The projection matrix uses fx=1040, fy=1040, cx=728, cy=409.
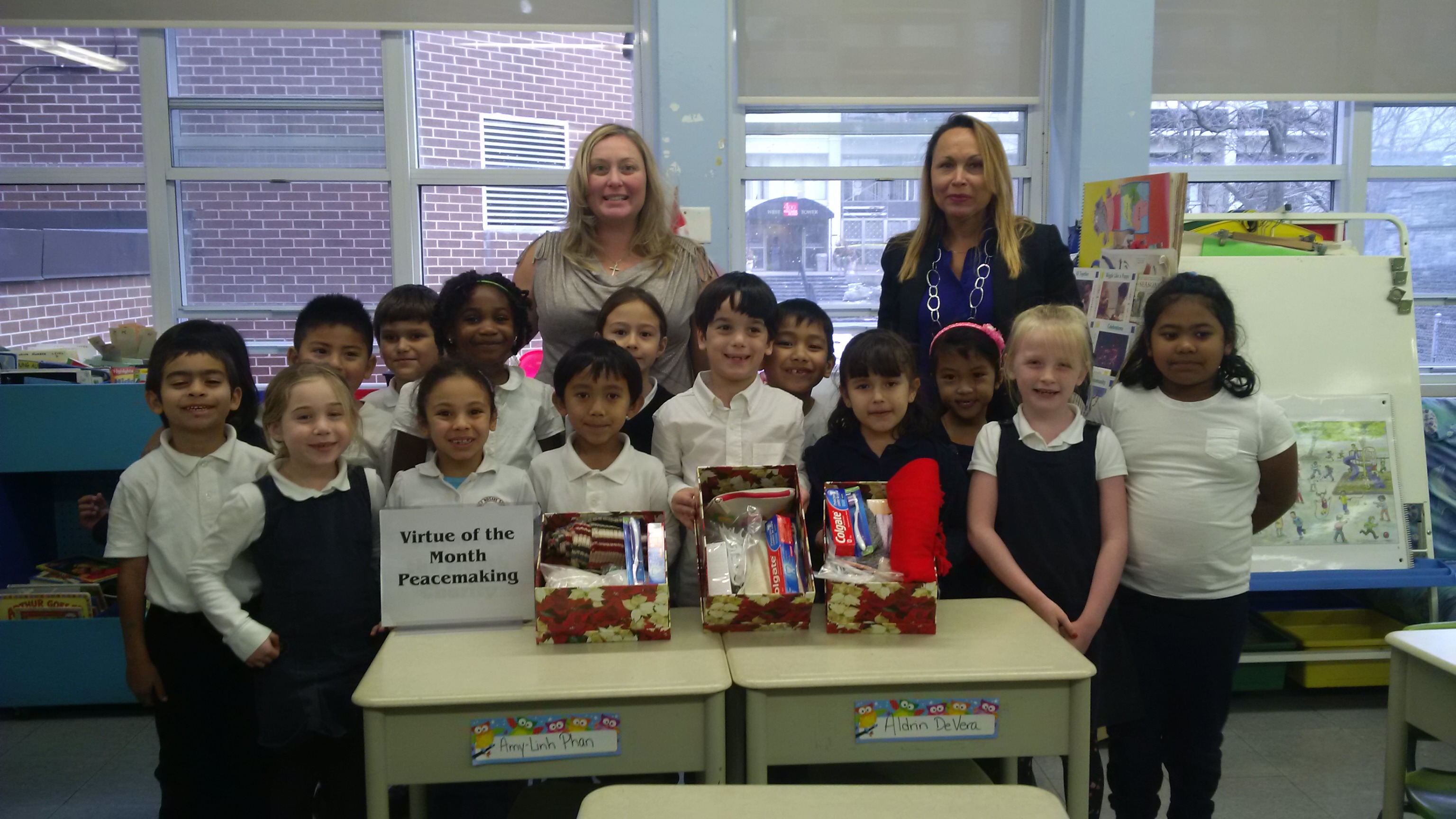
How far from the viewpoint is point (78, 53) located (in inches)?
155

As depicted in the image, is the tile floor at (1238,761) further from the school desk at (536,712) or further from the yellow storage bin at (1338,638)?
the school desk at (536,712)

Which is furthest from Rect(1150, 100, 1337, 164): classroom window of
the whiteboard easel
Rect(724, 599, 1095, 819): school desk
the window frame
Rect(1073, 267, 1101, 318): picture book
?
Rect(724, 599, 1095, 819): school desk

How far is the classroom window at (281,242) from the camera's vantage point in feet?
13.1

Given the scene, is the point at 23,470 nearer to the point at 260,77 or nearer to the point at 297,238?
the point at 297,238

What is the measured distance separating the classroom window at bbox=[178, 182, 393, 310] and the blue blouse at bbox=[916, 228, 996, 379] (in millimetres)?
2433

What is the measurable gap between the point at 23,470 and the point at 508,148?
6.51ft

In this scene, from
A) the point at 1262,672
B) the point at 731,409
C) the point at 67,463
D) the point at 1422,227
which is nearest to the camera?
the point at 731,409

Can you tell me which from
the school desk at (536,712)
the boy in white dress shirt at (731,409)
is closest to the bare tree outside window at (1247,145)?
the boy in white dress shirt at (731,409)

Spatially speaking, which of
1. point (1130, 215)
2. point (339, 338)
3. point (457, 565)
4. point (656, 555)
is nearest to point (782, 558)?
point (656, 555)

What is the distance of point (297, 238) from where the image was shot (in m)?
4.05

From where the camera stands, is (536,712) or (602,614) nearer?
(536,712)

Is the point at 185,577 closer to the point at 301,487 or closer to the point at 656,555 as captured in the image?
the point at 301,487

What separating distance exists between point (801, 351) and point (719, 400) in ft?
0.93

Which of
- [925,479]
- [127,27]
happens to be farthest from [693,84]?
[925,479]
